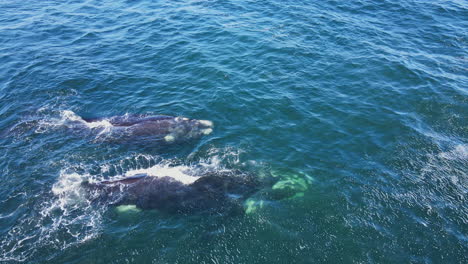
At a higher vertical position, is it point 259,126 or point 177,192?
point 259,126

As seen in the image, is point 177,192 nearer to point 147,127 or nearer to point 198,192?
point 198,192

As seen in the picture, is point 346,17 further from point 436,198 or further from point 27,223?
point 27,223

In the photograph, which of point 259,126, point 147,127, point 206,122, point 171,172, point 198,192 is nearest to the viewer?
point 198,192

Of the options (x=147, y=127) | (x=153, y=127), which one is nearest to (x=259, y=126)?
(x=153, y=127)

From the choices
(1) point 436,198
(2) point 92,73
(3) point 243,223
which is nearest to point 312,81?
(1) point 436,198

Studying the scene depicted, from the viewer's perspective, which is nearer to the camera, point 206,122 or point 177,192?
point 177,192

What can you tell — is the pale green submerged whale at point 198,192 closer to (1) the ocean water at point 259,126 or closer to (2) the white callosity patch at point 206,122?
(1) the ocean water at point 259,126
